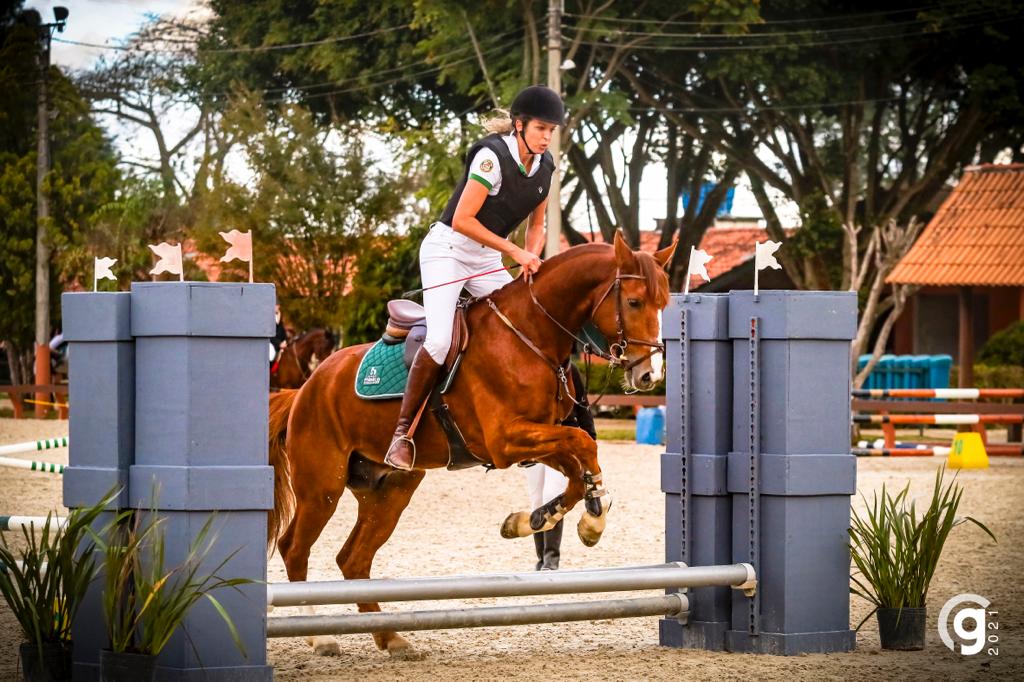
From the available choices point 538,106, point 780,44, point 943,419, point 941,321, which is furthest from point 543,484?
point 941,321

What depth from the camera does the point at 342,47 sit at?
106 ft

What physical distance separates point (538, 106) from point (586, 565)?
4.05 metres

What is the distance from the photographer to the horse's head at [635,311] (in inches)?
237

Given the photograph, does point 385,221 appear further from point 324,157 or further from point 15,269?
point 15,269

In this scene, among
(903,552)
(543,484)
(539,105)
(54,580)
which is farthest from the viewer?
(543,484)

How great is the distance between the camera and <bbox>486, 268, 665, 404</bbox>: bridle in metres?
6.05

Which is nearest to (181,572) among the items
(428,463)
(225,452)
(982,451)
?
(225,452)

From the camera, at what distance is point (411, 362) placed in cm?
676

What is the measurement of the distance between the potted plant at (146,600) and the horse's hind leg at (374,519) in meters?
2.01

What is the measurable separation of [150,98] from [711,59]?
57.8ft

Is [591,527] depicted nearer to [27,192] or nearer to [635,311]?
[635,311]

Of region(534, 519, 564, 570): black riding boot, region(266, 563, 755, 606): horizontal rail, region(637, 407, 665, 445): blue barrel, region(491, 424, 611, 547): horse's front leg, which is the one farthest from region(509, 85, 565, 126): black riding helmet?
region(637, 407, 665, 445): blue barrel

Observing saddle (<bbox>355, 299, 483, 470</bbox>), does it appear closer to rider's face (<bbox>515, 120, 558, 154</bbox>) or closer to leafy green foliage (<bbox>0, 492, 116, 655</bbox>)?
rider's face (<bbox>515, 120, 558, 154</bbox>)

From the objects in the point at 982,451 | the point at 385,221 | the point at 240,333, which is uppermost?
the point at 385,221
